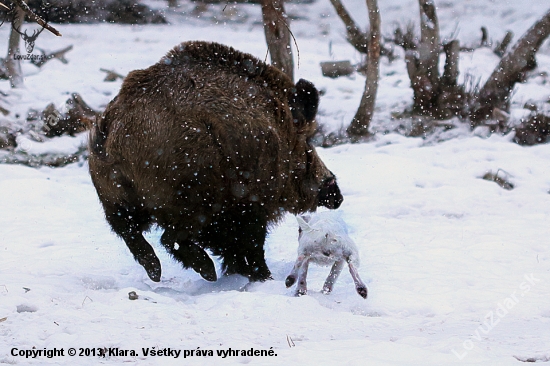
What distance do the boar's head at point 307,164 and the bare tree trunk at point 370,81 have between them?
4.65 metres

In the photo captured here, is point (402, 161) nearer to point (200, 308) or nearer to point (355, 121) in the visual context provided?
point (355, 121)

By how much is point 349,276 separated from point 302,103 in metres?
1.47

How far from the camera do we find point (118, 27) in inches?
695

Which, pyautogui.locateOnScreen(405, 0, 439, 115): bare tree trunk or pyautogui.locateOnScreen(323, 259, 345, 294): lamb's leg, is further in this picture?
pyautogui.locateOnScreen(405, 0, 439, 115): bare tree trunk

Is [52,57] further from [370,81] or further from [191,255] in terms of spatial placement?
[191,255]

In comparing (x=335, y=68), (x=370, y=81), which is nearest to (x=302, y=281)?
(x=370, y=81)

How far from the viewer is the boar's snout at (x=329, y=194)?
5879 mm

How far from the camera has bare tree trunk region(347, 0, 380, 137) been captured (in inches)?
388

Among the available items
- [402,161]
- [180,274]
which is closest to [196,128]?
[180,274]

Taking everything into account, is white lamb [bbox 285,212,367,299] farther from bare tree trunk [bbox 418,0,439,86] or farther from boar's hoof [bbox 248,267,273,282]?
bare tree trunk [bbox 418,0,439,86]

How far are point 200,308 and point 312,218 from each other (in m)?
1.24

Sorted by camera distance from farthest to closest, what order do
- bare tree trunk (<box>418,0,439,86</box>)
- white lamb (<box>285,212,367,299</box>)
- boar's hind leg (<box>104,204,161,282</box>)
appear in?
bare tree trunk (<box>418,0,439,86</box>)
boar's hind leg (<box>104,204,161,282</box>)
white lamb (<box>285,212,367,299</box>)

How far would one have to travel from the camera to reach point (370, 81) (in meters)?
10.4

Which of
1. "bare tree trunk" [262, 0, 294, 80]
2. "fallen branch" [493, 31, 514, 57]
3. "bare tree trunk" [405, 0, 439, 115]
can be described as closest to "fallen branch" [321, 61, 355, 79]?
"bare tree trunk" [405, 0, 439, 115]
